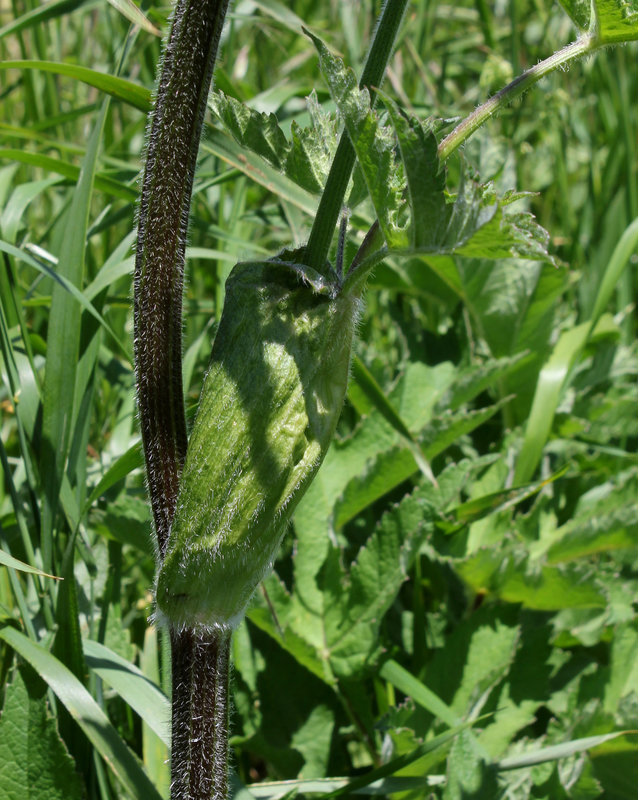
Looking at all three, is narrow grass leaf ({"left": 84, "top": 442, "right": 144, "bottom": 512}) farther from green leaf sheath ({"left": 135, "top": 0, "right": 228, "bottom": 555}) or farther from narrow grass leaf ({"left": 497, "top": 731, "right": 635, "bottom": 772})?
narrow grass leaf ({"left": 497, "top": 731, "right": 635, "bottom": 772})

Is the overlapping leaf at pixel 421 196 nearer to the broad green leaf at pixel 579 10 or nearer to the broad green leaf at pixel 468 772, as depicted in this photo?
the broad green leaf at pixel 579 10

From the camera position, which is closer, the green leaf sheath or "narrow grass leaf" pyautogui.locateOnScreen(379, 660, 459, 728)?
the green leaf sheath

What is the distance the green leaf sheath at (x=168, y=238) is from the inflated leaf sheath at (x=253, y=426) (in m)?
0.08

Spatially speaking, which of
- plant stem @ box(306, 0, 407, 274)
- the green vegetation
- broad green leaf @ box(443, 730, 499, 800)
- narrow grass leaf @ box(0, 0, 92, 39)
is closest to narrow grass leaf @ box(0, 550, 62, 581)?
the green vegetation

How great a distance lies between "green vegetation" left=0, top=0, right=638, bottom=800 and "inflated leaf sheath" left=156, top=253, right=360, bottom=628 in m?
0.07

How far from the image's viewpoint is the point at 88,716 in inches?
50.2

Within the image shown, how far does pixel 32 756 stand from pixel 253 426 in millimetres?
683

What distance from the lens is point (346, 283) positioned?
0.98 m

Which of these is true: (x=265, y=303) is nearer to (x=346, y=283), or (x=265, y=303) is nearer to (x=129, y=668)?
(x=346, y=283)

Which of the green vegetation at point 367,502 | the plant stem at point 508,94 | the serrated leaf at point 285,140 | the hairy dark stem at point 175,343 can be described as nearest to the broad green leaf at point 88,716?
the green vegetation at point 367,502

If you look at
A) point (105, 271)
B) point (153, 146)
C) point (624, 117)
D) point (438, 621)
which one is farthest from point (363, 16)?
point (153, 146)

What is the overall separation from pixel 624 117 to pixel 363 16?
3.41 feet

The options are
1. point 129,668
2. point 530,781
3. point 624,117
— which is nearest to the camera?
point 129,668

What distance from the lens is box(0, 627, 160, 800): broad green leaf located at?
1253 mm
